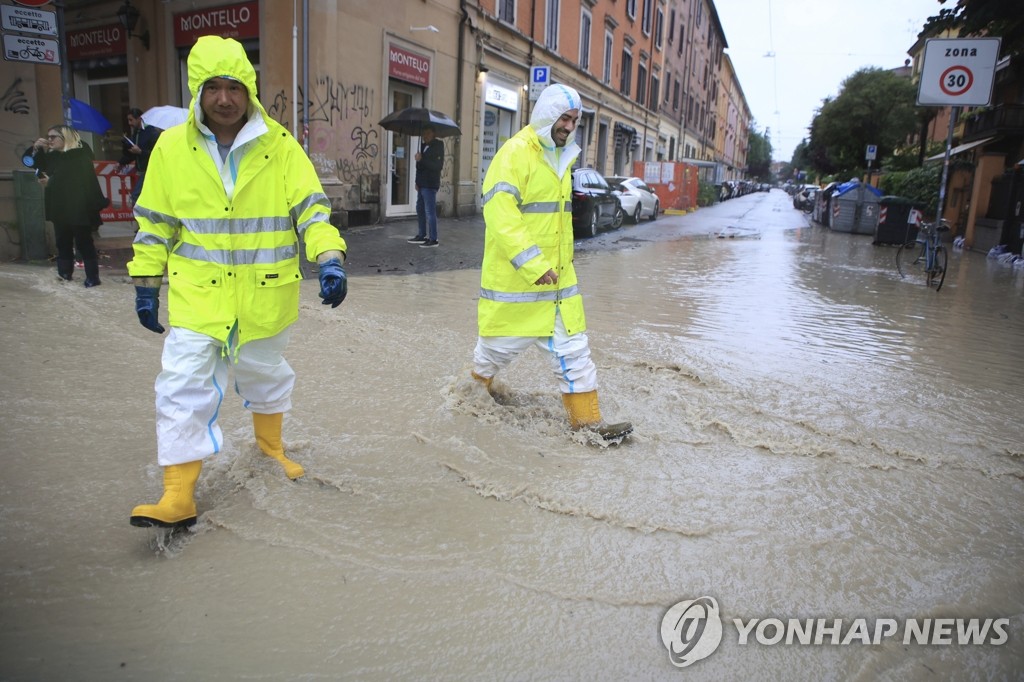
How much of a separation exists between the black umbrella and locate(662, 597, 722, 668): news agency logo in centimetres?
1070

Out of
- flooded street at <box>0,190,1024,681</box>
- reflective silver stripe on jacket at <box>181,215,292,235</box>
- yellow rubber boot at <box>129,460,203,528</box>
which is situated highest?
Result: reflective silver stripe on jacket at <box>181,215,292,235</box>

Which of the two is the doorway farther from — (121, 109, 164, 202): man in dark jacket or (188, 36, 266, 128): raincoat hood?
(188, 36, 266, 128): raincoat hood

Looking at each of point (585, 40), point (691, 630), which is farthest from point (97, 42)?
point (691, 630)

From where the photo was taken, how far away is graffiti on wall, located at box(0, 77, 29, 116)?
8.40 meters

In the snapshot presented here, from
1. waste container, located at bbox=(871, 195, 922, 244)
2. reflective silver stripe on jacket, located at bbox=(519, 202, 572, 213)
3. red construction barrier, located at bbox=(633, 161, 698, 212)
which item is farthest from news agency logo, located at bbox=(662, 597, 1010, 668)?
red construction barrier, located at bbox=(633, 161, 698, 212)

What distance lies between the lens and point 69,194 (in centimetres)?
698

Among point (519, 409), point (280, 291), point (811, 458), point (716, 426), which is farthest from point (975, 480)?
point (280, 291)

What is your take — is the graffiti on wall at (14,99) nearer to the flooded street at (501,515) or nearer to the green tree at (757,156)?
the flooded street at (501,515)

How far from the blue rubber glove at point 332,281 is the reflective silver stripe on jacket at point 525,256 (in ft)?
3.40

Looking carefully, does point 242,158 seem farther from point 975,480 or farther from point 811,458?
point 975,480

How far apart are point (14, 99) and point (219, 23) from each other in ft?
18.6

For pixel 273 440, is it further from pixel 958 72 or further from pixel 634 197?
pixel 634 197

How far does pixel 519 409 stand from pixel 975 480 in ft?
7.85

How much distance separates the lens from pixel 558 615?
2.35m
